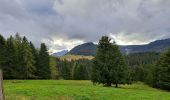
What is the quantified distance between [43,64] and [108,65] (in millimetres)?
40187

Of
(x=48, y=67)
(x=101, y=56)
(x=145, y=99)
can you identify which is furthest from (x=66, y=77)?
(x=145, y=99)

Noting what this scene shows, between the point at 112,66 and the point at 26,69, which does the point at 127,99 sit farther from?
the point at 26,69

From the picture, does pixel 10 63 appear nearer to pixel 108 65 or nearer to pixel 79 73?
pixel 108 65

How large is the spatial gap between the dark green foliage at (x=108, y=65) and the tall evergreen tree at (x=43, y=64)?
38.0 metres

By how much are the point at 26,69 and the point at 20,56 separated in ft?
A: 13.0

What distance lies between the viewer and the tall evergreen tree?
94375 mm

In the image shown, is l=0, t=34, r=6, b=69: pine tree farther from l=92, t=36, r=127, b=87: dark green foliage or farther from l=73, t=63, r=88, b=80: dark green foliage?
l=73, t=63, r=88, b=80: dark green foliage

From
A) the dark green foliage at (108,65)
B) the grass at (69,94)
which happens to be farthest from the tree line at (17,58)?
the grass at (69,94)

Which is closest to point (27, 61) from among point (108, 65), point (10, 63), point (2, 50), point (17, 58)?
point (17, 58)

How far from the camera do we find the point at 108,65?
58.1 m

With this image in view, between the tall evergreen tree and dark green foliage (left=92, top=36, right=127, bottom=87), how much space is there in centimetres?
3802

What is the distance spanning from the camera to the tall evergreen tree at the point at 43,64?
310 ft

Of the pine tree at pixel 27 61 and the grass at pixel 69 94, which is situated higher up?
the pine tree at pixel 27 61

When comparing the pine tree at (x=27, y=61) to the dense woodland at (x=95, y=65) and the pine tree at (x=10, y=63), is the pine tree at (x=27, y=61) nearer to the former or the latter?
the dense woodland at (x=95, y=65)
